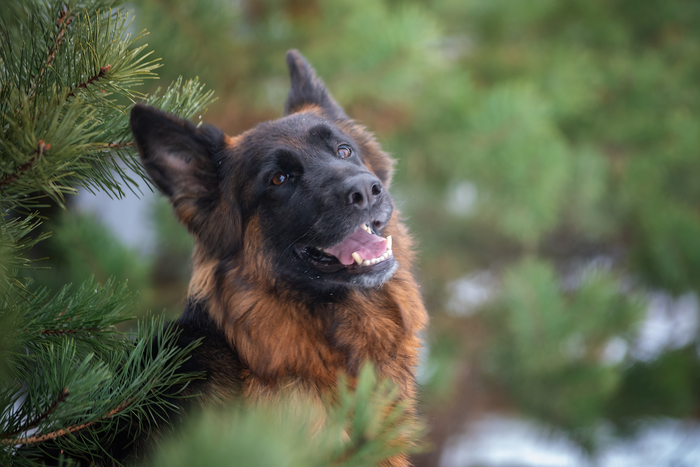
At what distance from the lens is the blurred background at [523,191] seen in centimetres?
314

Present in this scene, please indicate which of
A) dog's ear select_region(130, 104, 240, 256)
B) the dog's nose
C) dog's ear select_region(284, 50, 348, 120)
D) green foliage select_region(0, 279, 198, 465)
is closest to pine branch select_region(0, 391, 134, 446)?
green foliage select_region(0, 279, 198, 465)

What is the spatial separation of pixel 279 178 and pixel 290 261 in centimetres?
31

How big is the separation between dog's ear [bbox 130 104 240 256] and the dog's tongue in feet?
1.32

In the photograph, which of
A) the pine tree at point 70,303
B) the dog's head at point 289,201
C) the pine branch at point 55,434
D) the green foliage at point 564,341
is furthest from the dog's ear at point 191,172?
the green foliage at point 564,341

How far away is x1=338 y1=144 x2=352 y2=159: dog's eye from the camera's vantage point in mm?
1877

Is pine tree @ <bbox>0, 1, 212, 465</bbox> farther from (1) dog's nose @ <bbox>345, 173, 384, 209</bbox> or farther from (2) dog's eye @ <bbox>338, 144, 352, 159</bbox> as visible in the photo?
(2) dog's eye @ <bbox>338, 144, 352, 159</bbox>

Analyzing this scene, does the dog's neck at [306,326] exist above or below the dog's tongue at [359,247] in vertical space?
below

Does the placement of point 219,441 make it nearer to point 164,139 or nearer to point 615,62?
point 164,139

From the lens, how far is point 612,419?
4.58m

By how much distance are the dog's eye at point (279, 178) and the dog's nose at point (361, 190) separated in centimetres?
29

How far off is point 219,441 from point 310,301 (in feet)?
3.75

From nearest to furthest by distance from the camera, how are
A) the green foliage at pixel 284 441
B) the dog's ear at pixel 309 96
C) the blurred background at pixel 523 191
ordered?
the green foliage at pixel 284 441, the dog's ear at pixel 309 96, the blurred background at pixel 523 191

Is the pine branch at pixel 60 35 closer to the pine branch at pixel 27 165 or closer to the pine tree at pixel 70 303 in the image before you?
the pine tree at pixel 70 303

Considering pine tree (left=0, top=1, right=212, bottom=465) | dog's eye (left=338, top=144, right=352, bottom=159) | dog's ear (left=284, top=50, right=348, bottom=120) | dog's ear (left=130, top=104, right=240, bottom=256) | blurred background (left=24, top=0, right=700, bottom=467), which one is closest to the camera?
pine tree (left=0, top=1, right=212, bottom=465)
